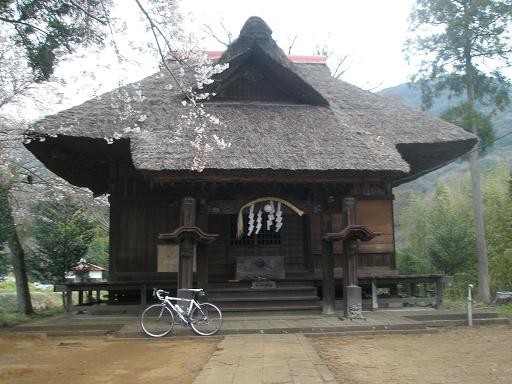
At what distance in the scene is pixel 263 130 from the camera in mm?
10367

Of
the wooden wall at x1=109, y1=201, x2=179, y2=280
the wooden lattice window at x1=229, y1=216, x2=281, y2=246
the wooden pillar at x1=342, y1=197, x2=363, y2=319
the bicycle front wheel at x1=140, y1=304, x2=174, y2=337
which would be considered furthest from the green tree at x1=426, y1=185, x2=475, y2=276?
the bicycle front wheel at x1=140, y1=304, x2=174, y2=337

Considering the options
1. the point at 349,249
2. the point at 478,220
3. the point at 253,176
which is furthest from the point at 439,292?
the point at 478,220

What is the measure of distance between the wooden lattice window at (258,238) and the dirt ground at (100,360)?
3.92m

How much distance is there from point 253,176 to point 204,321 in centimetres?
303

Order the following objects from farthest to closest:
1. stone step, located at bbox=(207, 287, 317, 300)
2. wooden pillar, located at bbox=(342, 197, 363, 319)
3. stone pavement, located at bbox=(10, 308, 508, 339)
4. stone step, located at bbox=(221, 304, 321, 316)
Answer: stone step, located at bbox=(207, 287, 317, 300) < stone step, located at bbox=(221, 304, 321, 316) < wooden pillar, located at bbox=(342, 197, 363, 319) < stone pavement, located at bbox=(10, 308, 508, 339)

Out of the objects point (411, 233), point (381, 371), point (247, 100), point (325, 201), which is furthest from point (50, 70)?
point (411, 233)

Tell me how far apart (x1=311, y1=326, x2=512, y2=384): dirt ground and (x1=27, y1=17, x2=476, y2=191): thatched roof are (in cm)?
329

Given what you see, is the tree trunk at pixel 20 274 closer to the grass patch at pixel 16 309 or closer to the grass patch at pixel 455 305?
the grass patch at pixel 16 309

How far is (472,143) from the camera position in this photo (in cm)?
1197

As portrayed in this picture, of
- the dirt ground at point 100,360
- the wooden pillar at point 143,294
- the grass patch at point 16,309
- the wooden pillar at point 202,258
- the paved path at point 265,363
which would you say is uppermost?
the wooden pillar at point 202,258

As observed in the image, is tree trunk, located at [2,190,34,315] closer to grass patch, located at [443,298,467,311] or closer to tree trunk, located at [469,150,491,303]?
grass patch, located at [443,298,467,311]

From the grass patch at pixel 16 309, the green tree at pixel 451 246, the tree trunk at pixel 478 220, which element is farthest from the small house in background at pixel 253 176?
the green tree at pixel 451 246

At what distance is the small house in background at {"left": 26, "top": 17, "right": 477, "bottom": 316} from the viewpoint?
943cm

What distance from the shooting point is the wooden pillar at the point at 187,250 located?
30.9 ft
